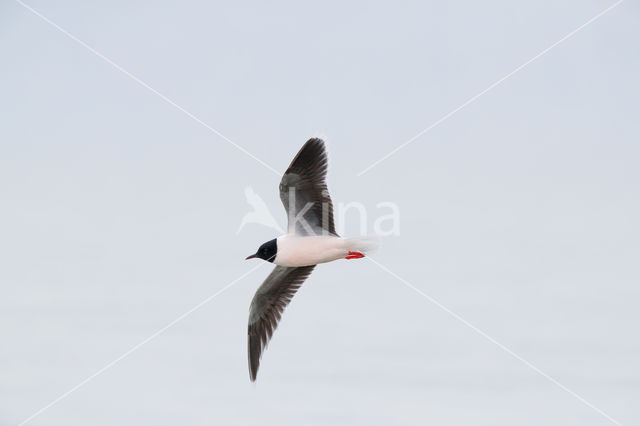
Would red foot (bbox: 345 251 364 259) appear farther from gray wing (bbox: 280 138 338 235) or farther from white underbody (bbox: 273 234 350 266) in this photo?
gray wing (bbox: 280 138 338 235)

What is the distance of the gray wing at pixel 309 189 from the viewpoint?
9375 mm

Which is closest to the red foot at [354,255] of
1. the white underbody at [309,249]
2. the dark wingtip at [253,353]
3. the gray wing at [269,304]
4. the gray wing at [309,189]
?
the white underbody at [309,249]

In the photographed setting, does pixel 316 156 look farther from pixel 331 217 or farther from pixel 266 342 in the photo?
pixel 266 342

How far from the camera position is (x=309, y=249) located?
9.72 metres

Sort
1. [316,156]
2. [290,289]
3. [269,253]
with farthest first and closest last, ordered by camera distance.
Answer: [290,289]
[269,253]
[316,156]

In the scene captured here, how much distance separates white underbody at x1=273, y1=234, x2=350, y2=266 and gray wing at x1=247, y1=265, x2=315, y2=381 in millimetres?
875

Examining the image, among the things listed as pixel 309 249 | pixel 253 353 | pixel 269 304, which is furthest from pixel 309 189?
pixel 253 353

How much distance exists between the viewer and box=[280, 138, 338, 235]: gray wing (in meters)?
9.38

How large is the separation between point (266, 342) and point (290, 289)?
2.61ft

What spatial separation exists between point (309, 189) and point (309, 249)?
2.39 ft

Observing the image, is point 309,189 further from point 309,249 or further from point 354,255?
point 354,255

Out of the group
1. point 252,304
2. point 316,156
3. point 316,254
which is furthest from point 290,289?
point 316,156

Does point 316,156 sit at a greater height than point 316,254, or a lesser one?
greater

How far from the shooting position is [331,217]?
31.7ft
